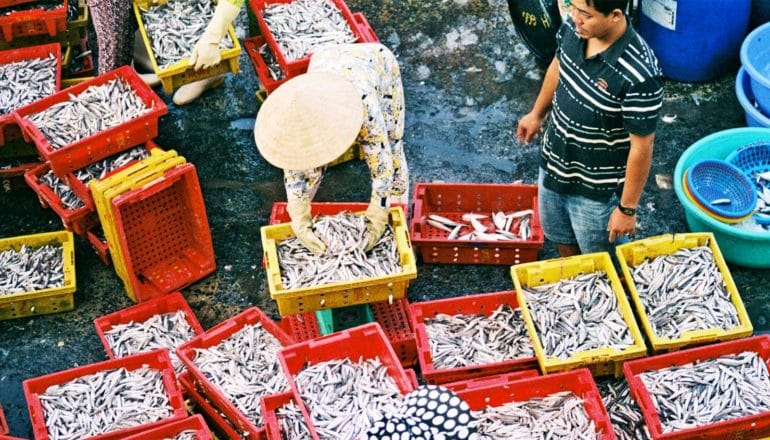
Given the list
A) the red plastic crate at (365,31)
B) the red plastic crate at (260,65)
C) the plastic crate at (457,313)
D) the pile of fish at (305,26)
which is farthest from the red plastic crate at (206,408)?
the red plastic crate at (365,31)

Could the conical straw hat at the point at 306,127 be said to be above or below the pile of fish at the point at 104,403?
above

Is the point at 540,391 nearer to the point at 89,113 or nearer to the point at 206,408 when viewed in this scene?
the point at 206,408

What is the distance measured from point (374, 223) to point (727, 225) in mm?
2487

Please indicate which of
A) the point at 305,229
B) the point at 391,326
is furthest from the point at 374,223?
the point at 391,326

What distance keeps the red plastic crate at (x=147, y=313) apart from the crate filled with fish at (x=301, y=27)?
72.1 inches

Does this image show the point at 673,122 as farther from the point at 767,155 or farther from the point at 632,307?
the point at 632,307

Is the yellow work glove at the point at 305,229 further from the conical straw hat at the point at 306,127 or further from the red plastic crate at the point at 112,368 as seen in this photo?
the red plastic crate at the point at 112,368

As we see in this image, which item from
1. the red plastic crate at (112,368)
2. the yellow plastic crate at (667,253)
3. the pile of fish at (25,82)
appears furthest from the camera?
the pile of fish at (25,82)

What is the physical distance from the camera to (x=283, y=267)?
220 inches

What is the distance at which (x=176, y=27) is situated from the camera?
24.3ft

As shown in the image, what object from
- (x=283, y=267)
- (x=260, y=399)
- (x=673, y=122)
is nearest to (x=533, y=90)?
(x=673, y=122)

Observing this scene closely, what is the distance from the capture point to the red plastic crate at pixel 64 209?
663 cm

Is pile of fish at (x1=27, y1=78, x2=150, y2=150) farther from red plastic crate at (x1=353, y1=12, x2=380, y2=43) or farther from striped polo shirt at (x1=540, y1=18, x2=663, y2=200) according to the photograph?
striped polo shirt at (x1=540, y1=18, x2=663, y2=200)

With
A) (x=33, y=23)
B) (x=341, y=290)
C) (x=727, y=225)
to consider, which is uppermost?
(x=33, y=23)
